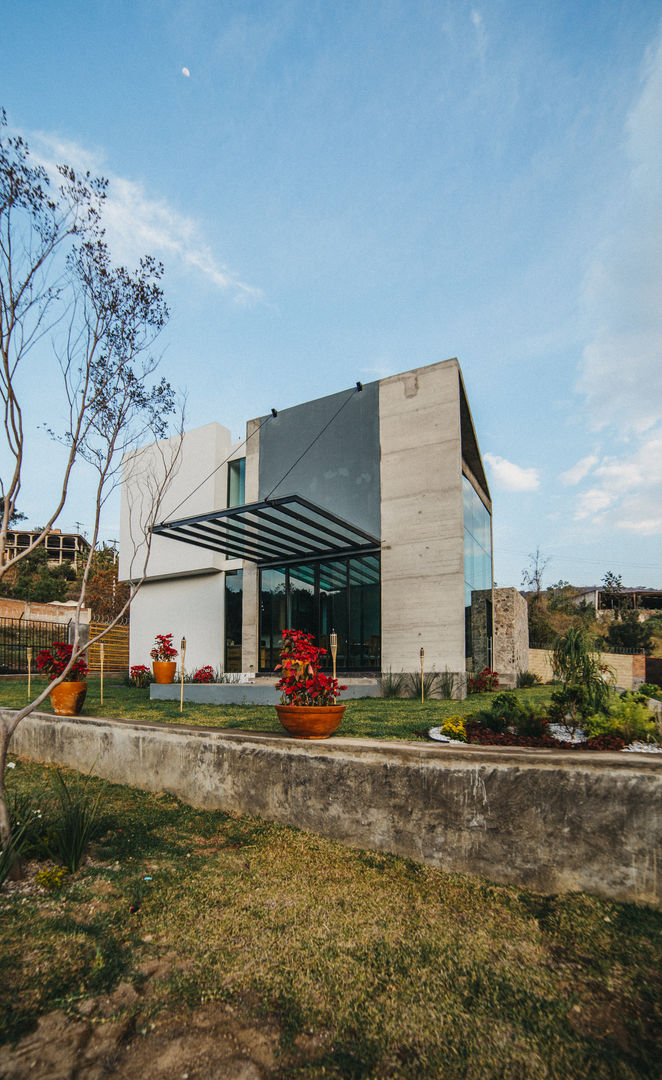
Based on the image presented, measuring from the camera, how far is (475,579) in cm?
1326

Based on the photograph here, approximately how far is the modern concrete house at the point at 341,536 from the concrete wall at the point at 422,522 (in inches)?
1.0

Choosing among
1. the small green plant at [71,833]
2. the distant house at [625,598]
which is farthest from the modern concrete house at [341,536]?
the distant house at [625,598]

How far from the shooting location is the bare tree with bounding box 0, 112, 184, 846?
3.20 meters

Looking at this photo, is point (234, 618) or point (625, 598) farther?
point (625, 598)

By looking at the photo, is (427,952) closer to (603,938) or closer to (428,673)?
(603,938)

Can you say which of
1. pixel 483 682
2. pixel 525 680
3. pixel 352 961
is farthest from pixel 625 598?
pixel 352 961

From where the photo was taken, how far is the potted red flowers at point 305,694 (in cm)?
399

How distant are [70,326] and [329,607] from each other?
9.78 m

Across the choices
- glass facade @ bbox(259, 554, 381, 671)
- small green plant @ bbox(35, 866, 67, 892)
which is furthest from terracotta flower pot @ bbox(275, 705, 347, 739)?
glass facade @ bbox(259, 554, 381, 671)

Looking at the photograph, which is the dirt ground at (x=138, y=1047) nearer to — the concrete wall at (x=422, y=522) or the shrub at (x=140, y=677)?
the concrete wall at (x=422, y=522)

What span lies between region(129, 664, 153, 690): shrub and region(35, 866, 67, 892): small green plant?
38.6 feet

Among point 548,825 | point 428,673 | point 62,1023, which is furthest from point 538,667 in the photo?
point 62,1023

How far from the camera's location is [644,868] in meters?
2.59

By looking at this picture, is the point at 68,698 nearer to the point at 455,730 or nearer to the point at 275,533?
the point at 455,730
